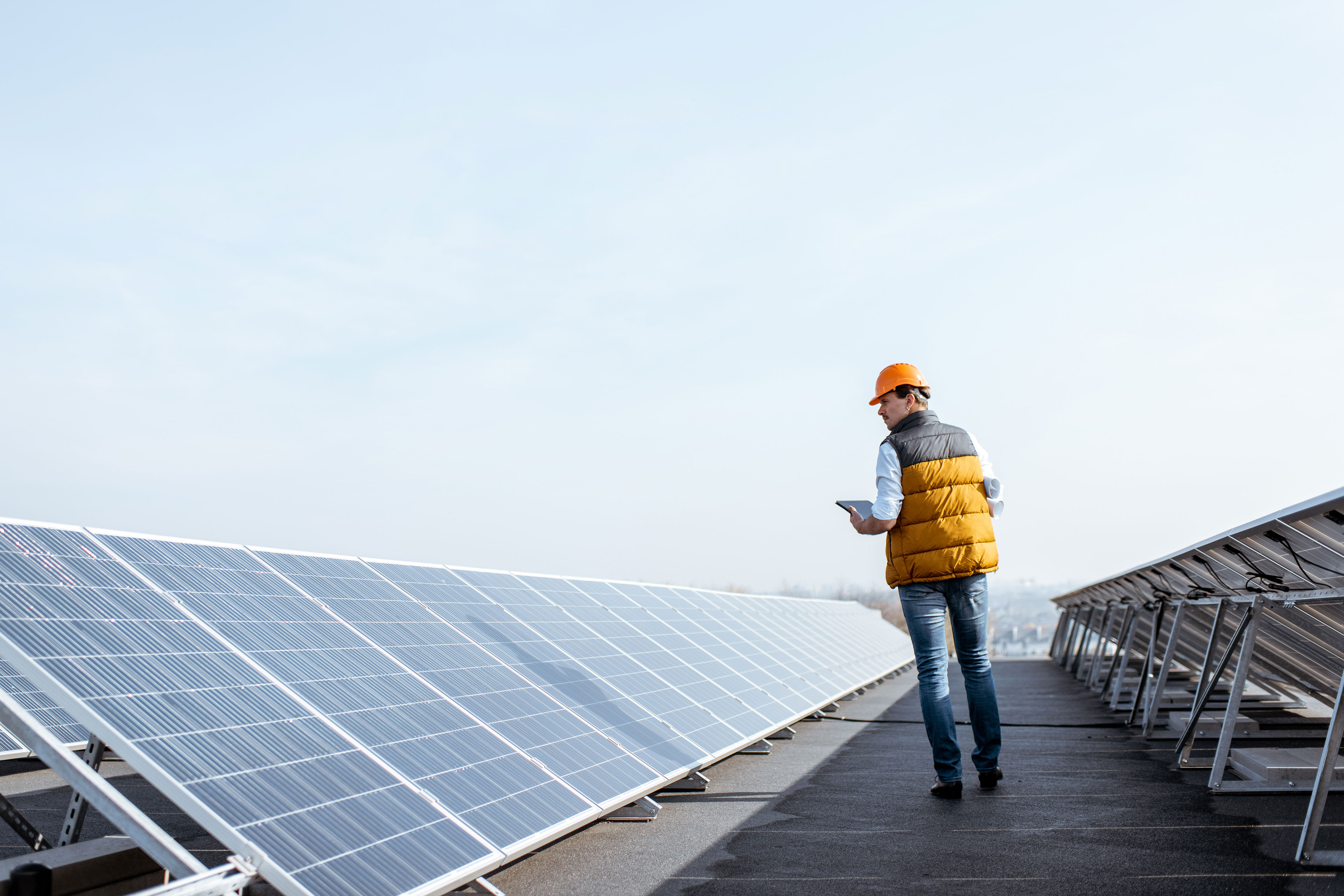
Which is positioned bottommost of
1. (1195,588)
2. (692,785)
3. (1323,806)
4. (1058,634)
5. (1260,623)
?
(1058,634)

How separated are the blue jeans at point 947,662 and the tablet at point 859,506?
56 cm

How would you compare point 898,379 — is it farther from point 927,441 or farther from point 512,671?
point 512,671

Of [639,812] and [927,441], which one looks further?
[927,441]

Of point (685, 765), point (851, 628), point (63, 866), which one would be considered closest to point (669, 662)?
point (685, 765)

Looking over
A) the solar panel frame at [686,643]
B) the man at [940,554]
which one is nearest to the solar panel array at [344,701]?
the solar panel frame at [686,643]

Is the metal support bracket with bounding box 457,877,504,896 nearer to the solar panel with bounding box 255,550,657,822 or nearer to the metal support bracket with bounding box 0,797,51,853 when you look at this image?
the solar panel with bounding box 255,550,657,822

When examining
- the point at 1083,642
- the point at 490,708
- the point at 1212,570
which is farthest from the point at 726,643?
the point at 1083,642

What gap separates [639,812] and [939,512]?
9.04ft

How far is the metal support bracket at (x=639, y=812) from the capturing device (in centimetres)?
648

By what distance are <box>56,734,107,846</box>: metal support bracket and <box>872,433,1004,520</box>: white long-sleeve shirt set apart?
474cm

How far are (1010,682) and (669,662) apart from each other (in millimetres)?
14766

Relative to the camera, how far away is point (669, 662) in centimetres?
1008

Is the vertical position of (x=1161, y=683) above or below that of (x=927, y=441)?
below

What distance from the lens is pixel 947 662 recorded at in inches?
281
